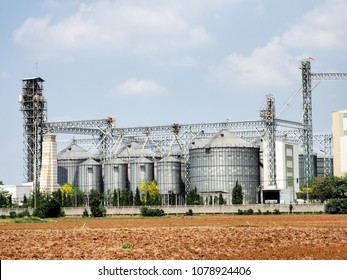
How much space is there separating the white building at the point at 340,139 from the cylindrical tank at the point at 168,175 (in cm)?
3547

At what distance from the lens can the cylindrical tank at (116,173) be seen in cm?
15612

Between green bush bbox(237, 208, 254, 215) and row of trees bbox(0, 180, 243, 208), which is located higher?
row of trees bbox(0, 180, 243, 208)

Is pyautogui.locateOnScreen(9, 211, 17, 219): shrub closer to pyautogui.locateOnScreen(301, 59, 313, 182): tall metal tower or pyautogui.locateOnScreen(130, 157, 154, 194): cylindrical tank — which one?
pyautogui.locateOnScreen(130, 157, 154, 194): cylindrical tank

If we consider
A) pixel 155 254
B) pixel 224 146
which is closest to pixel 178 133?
pixel 224 146

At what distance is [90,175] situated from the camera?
16050cm

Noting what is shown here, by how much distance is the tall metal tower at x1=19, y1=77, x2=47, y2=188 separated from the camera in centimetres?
15012

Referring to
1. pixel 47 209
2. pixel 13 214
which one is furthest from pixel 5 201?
pixel 47 209

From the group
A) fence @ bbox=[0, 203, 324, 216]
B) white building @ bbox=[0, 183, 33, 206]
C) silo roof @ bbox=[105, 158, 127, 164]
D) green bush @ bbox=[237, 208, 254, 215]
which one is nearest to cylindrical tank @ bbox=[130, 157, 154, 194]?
silo roof @ bbox=[105, 158, 127, 164]

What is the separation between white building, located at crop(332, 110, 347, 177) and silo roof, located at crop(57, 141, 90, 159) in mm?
65807

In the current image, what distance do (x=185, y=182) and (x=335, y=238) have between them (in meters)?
112

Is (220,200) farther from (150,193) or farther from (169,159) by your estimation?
(169,159)

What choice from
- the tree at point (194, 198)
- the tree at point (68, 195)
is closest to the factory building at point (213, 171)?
the tree at point (194, 198)

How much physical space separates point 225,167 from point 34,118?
144 ft

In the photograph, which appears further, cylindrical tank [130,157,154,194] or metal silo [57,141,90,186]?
metal silo [57,141,90,186]
